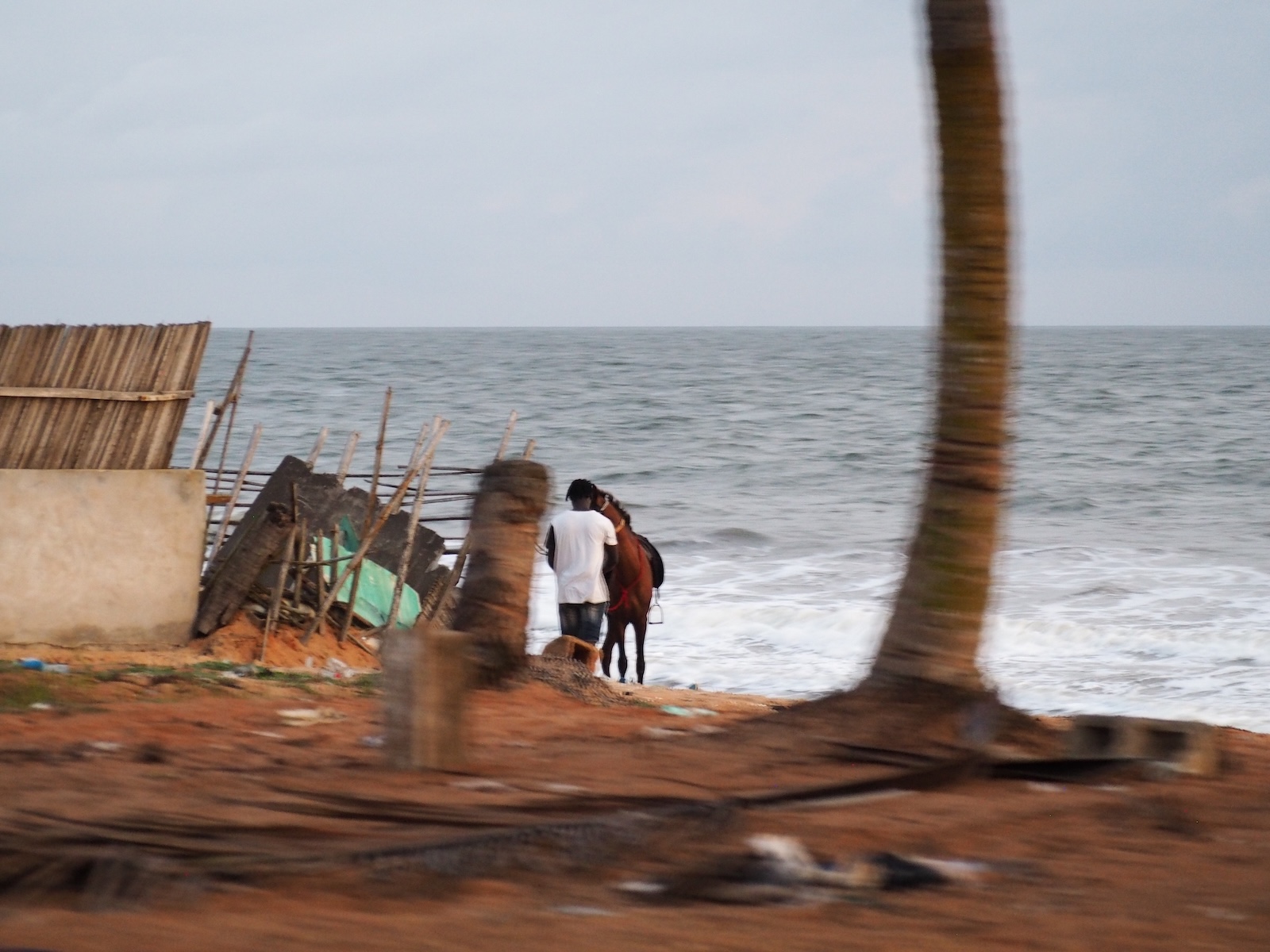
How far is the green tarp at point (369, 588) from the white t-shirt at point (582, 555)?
7.15ft

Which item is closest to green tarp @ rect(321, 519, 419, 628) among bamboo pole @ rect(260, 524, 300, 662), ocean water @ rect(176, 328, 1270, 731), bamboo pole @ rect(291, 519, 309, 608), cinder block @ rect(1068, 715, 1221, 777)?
bamboo pole @ rect(291, 519, 309, 608)

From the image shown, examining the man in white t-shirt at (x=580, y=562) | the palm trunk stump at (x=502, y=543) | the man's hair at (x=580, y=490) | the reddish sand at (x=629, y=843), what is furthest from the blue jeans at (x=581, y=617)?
the reddish sand at (x=629, y=843)

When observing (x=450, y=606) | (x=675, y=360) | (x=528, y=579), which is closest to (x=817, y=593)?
(x=450, y=606)

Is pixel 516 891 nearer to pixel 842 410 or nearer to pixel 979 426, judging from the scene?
pixel 979 426

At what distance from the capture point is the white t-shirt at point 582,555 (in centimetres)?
1025

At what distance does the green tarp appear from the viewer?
456 inches

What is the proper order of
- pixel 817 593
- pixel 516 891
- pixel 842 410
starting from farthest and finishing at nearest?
1. pixel 842 410
2. pixel 817 593
3. pixel 516 891

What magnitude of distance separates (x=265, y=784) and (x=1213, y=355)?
76357 millimetres

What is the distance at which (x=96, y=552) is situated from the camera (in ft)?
30.8

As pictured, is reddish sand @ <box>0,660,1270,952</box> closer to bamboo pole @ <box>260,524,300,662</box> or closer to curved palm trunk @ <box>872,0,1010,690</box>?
curved palm trunk @ <box>872,0,1010,690</box>

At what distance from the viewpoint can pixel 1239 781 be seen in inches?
212

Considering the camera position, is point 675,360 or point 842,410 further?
point 675,360

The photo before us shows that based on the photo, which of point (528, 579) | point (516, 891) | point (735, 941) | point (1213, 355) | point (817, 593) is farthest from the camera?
point (1213, 355)

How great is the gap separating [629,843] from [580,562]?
6.21m
